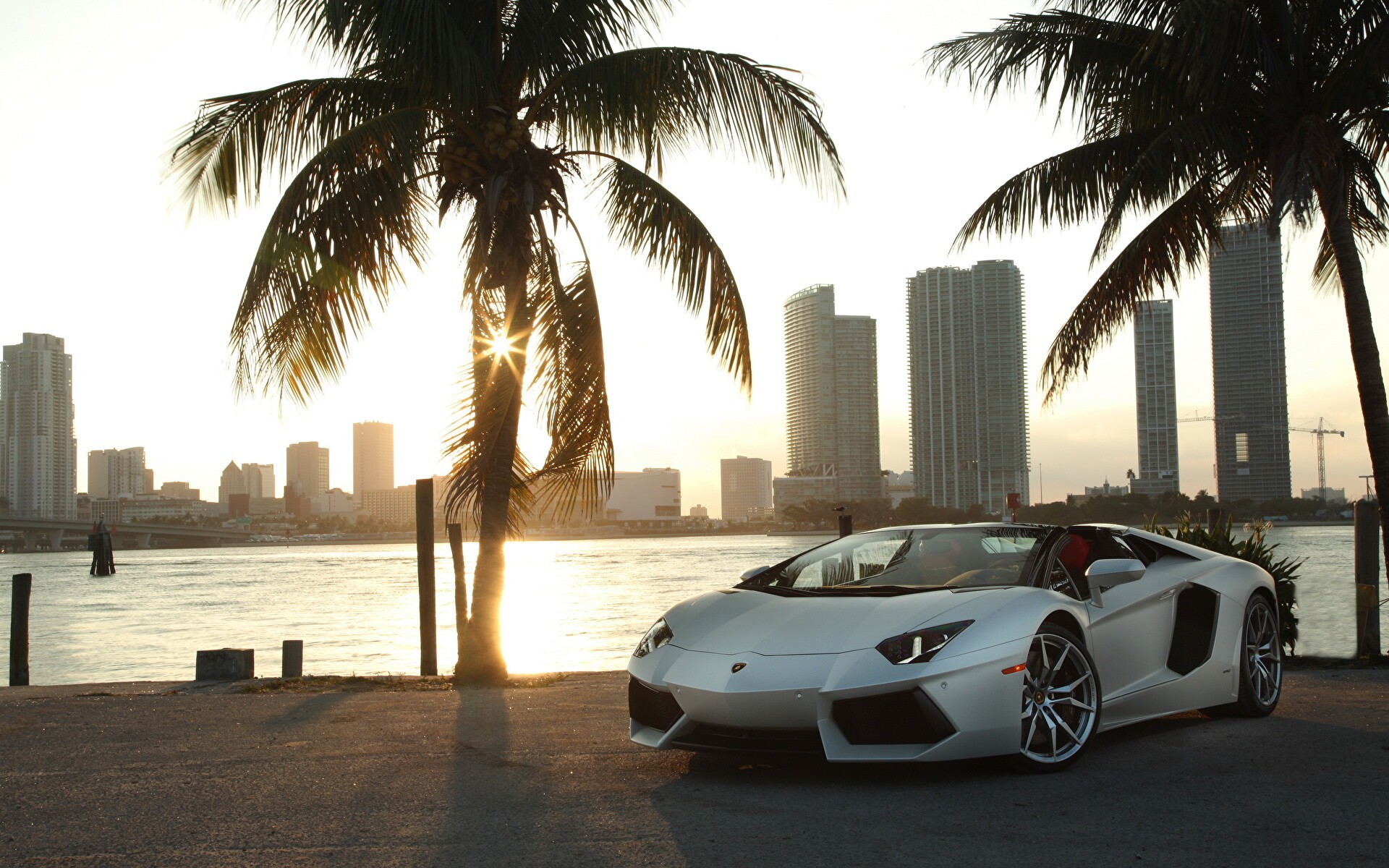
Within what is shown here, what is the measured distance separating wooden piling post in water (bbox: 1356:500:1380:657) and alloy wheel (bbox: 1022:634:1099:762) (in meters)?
7.16

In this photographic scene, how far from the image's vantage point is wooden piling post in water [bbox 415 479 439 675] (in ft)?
34.7

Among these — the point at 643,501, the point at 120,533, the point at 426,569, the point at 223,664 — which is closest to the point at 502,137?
the point at 426,569

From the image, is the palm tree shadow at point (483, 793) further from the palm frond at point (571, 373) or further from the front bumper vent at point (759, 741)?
the palm frond at point (571, 373)

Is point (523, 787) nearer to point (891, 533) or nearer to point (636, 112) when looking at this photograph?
point (891, 533)

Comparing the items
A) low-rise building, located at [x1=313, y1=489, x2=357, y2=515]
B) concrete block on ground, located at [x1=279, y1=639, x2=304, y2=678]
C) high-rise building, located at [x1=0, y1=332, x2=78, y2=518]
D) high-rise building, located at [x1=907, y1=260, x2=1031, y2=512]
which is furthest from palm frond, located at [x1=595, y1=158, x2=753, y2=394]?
low-rise building, located at [x1=313, y1=489, x2=357, y2=515]

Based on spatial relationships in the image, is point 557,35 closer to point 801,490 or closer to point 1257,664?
point 1257,664

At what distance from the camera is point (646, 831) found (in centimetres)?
390

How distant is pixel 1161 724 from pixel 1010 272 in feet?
148

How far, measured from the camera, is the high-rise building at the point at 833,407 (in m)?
75.4

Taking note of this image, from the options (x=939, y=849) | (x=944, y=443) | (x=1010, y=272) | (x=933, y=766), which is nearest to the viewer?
(x=939, y=849)

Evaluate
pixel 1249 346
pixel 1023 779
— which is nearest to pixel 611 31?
pixel 1023 779

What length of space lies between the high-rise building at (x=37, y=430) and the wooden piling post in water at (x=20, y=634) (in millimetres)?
128658

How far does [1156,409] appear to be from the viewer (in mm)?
58594

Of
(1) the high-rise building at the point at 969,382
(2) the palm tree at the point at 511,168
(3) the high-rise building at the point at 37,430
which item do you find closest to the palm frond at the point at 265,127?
(2) the palm tree at the point at 511,168
